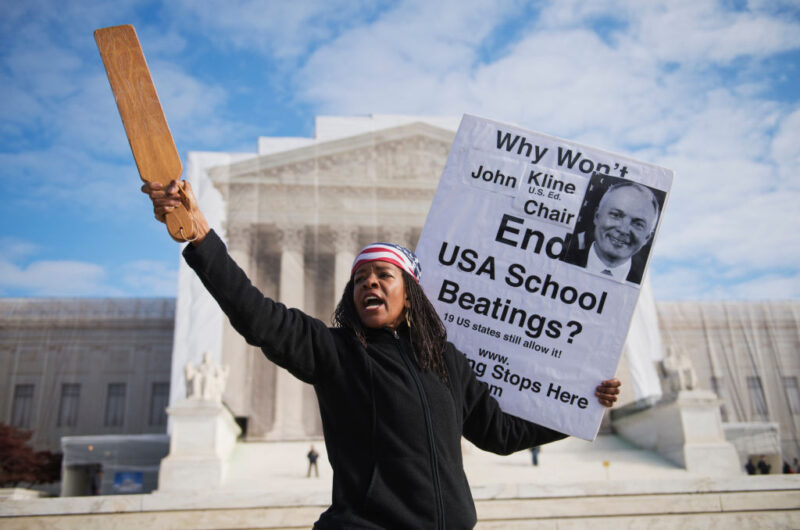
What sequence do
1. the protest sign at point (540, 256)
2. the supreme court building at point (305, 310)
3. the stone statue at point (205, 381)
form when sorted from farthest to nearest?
the supreme court building at point (305, 310), the stone statue at point (205, 381), the protest sign at point (540, 256)

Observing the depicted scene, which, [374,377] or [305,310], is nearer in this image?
[374,377]

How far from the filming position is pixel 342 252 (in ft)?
80.3

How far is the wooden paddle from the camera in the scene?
186 cm

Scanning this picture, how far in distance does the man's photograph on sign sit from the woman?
77 cm

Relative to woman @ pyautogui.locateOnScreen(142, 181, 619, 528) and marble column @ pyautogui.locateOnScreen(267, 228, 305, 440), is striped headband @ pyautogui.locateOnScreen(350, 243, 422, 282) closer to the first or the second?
woman @ pyautogui.locateOnScreen(142, 181, 619, 528)

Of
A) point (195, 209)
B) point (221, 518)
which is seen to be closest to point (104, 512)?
point (221, 518)

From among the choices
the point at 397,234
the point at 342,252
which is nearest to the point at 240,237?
the point at 342,252

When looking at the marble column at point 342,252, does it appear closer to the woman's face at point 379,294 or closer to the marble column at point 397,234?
the marble column at point 397,234

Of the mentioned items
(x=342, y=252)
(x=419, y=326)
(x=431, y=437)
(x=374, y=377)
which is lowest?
(x=431, y=437)

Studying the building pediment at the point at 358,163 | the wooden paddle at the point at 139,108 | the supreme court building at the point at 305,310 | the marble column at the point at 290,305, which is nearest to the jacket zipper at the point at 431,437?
the wooden paddle at the point at 139,108

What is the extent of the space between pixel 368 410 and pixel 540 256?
3.51 feet

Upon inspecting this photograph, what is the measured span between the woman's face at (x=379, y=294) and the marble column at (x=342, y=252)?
21818 millimetres

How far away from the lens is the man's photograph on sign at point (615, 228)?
2662mm

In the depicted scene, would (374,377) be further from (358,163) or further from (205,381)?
(358,163)
